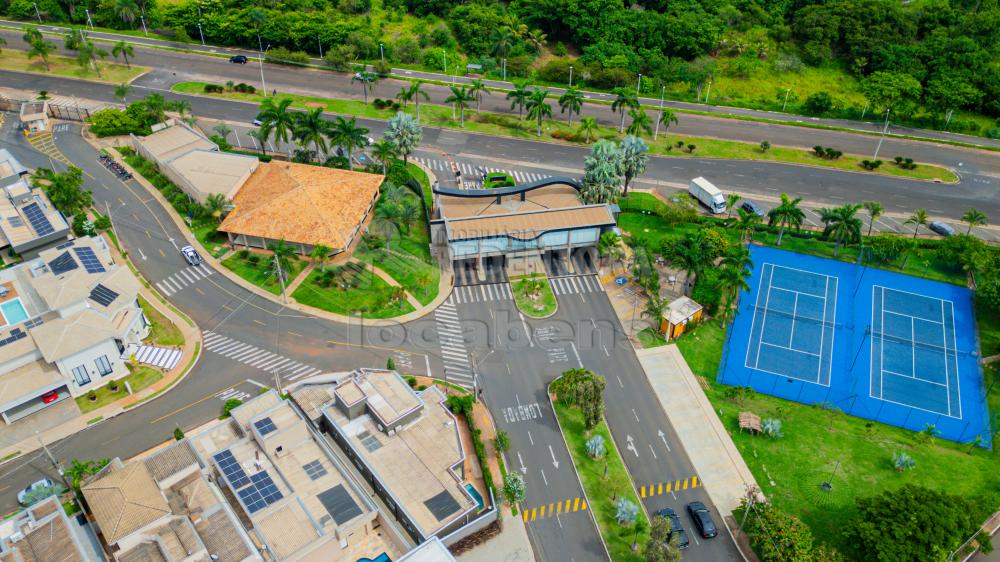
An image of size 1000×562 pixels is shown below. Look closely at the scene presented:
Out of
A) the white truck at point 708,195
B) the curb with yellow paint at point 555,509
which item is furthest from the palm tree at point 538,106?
the curb with yellow paint at point 555,509

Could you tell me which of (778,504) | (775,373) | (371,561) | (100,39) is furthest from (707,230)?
(100,39)

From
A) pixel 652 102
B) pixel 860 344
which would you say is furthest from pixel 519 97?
pixel 860 344

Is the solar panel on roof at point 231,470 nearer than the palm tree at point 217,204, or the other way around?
the solar panel on roof at point 231,470

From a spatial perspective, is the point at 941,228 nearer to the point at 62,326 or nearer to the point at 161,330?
the point at 161,330

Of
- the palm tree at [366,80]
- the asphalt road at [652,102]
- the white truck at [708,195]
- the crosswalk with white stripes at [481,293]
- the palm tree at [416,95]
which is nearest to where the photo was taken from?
the crosswalk with white stripes at [481,293]

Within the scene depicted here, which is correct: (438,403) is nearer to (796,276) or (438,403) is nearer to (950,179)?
(796,276)

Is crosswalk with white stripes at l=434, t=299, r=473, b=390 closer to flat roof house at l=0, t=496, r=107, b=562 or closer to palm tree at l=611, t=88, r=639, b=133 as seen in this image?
flat roof house at l=0, t=496, r=107, b=562

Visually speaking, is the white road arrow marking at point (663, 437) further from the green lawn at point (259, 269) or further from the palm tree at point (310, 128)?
the palm tree at point (310, 128)
